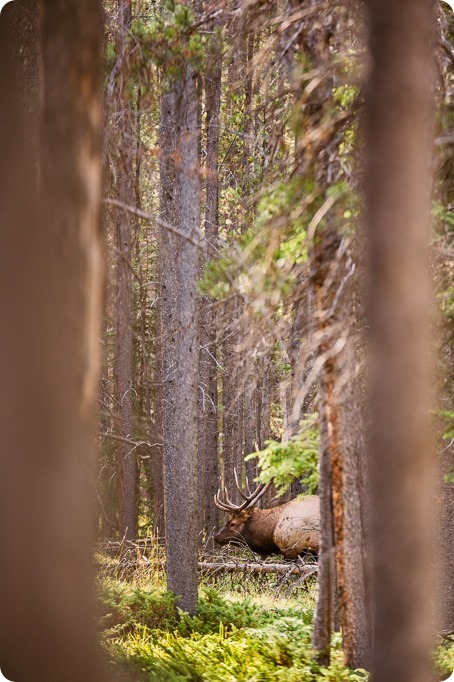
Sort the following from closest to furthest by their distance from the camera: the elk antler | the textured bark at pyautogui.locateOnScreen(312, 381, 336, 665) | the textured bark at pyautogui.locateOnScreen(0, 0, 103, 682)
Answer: the textured bark at pyautogui.locateOnScreen(0, 0, 103, 682)
the textured bark at pyautogui.locateOnScreen(312, 381, 336, 665)
the elk antler

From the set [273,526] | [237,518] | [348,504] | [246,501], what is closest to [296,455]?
[348,504]

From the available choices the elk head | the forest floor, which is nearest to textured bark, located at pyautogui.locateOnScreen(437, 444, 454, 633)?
the forest floor

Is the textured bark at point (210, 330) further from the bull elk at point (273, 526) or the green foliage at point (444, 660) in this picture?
the green foliage at point (444, 660)

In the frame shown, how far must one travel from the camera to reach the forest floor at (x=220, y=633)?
480 centimetres

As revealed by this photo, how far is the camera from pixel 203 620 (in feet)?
23.9

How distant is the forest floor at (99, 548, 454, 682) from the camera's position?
189 inches

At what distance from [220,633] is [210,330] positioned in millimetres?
4730

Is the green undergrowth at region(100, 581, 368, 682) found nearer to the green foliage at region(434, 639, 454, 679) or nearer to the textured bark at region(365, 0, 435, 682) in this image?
the green foliage at region(434, 639, 454, 679)

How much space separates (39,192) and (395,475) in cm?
248

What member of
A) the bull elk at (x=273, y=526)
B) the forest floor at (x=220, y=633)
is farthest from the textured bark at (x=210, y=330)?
the forest floor at (x=220, y=633)

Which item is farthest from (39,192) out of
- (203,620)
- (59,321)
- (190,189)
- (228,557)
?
(228,557)

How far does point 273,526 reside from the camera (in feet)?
31.3

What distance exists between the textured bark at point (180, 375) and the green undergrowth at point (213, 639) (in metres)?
0.41

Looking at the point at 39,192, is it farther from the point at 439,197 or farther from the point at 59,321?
the point at 439,197
